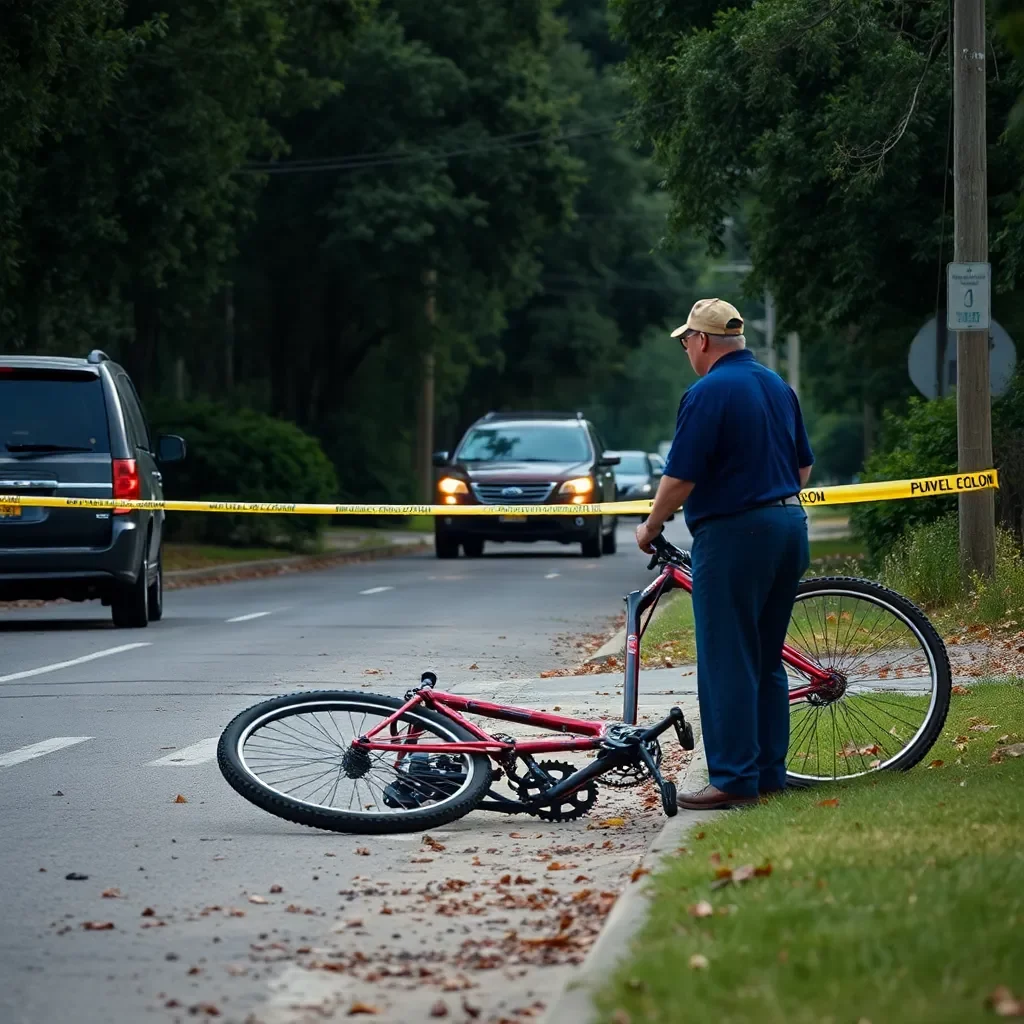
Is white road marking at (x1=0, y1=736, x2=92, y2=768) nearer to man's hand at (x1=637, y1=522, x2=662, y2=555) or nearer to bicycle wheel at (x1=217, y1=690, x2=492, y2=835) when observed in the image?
bicycle wheel at (x1=217, y1=690, x2=492, y2=835)

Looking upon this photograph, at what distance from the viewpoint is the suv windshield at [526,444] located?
3145 cm

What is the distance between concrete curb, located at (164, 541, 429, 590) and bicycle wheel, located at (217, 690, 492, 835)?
1826 centimetres

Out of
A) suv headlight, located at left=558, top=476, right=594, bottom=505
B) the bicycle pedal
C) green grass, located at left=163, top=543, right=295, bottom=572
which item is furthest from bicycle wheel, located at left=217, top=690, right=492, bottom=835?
suv headlight, located at left=558, top=476, right=594, bottom=505

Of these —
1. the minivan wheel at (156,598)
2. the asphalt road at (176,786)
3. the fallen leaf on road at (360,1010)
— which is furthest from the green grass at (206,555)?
the fallen leaf on road at (360,1010)

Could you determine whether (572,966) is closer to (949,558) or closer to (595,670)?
(595,670)

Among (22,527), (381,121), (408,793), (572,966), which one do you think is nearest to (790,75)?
(22,527)

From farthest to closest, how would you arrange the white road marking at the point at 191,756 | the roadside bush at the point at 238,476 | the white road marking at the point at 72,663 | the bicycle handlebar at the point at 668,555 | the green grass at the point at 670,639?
the roadside bush at the point at 238,476, the green grass at the point at 670,639, the white road marking at the point at 72,663, the white road marking at the point at 191,756, the bicycle handlebar at the point at 668,555

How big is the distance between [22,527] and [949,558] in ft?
23.2

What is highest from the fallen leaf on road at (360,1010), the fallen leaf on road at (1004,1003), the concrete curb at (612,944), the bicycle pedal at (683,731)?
the bicycle pedal at (683,731)

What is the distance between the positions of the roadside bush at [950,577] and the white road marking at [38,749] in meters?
7.04

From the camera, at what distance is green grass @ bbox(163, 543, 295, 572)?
2989 centimetres

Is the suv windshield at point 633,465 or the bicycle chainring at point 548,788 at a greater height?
the suv windshield at point 633,465

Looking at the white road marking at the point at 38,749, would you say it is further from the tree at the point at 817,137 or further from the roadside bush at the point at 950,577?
the tree at the point at 817,137

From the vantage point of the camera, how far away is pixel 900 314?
25.5 metres
